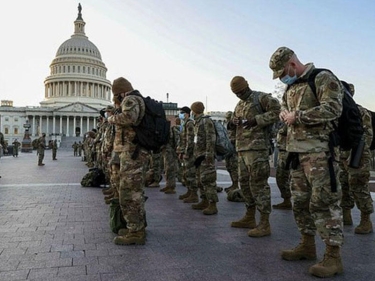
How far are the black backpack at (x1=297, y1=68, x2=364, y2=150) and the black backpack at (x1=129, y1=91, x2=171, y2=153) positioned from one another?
78.4 inches

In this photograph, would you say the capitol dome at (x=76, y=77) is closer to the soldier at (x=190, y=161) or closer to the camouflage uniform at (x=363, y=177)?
the soldier at (x=190, y=161)

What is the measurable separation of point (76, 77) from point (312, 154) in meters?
118

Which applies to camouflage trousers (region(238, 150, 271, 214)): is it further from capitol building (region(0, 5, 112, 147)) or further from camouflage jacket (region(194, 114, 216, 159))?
capitol building (region(0, 5, 112, 147))

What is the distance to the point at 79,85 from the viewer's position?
385ft

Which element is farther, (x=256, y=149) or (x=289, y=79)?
(x=256, y=149)

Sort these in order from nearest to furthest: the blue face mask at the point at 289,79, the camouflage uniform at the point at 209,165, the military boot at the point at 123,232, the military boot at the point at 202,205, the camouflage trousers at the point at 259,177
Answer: the blue face mask at the point at 289,79
the military boot at the point at 123,232
the camouflage trousers at the point at 259,177
the camouflage uniform at the point at 209,165
the military boot at the point at 202,205

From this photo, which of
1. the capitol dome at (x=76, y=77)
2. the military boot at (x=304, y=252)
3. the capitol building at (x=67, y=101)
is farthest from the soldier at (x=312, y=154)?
the capitol dome at (x=76, y=77)

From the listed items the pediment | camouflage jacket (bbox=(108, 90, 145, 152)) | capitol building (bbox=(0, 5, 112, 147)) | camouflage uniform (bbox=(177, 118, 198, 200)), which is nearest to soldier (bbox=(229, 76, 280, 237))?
camouflage jacket (bbox=(108, 90, 145, 152))

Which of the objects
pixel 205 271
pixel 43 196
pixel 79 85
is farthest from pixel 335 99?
pixel 79 85

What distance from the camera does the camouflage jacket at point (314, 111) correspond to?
3773 millimetres

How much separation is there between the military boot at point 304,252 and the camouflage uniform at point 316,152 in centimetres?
27

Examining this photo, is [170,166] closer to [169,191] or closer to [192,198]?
[169,191]

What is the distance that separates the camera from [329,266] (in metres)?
3.76

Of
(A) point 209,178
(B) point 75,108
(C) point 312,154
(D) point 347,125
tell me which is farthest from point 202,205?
(B) point 75,108
